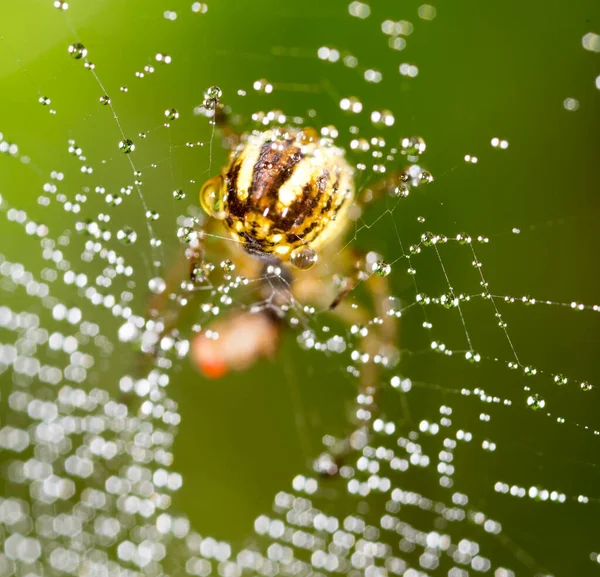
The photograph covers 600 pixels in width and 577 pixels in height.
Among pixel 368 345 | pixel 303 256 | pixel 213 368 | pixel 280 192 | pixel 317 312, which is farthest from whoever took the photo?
pixel 213 368

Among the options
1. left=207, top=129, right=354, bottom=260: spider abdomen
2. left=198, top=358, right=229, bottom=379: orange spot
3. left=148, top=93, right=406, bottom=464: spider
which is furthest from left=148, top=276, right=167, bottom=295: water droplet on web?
left=207, top=129, right=354, bottom=260: spider abdomen

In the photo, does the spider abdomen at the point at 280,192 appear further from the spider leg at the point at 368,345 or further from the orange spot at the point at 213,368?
the orange spot at the point at 213,368

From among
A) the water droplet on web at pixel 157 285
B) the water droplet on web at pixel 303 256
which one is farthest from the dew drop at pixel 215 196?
the water droplet on web at pixel 157 285

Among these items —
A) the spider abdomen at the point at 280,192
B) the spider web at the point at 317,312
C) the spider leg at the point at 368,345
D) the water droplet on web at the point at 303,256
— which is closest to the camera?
the spider abdomen at the point at 280,192

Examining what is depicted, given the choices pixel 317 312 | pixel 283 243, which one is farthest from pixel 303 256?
pixel 317 312

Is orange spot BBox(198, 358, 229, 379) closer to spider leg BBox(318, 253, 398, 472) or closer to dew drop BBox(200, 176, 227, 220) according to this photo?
spider leg BBox(318, 253, 398, 472)

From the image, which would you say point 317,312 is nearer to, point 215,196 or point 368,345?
point 368,345

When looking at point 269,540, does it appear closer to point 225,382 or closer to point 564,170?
point 225,382
